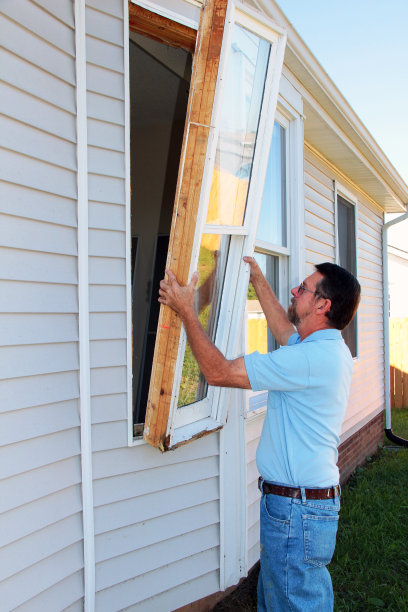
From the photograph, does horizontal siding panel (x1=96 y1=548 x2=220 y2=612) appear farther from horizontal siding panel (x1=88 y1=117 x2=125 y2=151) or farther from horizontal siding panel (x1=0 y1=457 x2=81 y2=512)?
horizontal siding panel (x1=88 y1=117 x2=125 y2=151)

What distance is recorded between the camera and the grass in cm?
336

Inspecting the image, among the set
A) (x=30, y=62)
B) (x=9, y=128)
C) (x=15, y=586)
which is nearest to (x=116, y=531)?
(x=15, y=586)

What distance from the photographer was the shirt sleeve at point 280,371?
215 cm

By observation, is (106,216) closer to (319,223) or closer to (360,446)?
(319,223)

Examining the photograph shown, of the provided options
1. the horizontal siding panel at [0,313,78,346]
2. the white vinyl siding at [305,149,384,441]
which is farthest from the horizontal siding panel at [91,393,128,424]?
the white vinyl siding at [305,149,384,441]

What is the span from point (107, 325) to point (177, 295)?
0.38 m

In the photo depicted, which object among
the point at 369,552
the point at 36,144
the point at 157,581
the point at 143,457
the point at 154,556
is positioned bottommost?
the point at 369,552

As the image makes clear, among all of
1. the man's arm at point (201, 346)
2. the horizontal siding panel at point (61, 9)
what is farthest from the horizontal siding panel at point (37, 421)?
the horizontal siding panel at point (61, 9)

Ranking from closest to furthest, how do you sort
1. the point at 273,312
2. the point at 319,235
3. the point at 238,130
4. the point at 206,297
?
the point at 238,130
the point at 206,297
the point at 273,312
the point at 319,235

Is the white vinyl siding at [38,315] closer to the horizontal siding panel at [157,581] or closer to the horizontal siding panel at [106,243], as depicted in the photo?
the horizontal siding panel at [106,243]

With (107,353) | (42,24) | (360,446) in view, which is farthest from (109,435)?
(360,446)

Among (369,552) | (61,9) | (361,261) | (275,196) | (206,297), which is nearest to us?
(61,9)

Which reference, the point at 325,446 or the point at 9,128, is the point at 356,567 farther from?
the point at 9,128

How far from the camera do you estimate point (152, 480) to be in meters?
2.60
